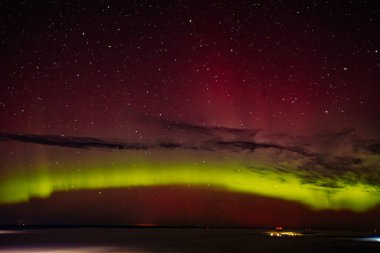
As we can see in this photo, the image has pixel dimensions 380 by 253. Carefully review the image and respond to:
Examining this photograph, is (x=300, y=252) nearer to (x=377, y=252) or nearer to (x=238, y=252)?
(x=238, y=252)

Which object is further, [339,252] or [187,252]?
[339,252]

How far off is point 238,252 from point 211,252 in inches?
73.8

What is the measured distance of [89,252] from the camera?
25.1 m

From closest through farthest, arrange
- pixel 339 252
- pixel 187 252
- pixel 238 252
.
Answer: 1. pixel 187 252
2. pixel 238 252
3. pixel 339 252

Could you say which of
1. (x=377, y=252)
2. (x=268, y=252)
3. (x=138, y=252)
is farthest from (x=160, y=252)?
(x=377, y=252)

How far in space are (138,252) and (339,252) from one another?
40.1 feet

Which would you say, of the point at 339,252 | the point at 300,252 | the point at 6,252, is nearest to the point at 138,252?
the point at 6,252

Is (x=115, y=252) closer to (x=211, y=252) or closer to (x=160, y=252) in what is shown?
(x=160, y=252)

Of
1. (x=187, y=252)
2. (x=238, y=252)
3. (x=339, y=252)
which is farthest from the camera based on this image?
(x=339, y=252)

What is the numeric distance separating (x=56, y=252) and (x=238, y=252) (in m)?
10.3

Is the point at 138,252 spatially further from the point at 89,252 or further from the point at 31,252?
the point at 31,252

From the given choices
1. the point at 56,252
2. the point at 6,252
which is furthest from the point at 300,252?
the point at 6,252

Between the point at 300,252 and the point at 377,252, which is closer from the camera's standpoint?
the point at 300,252

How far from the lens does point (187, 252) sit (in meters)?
22.5
